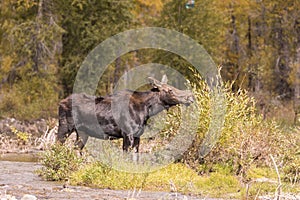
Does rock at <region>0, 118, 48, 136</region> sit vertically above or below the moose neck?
below

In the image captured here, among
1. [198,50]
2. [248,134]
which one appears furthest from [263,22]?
[248,134]

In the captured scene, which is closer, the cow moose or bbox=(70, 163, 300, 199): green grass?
bbox=(70, 163, 300, 199): green grass

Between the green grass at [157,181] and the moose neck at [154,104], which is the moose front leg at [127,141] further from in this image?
the green grass at [157,181]

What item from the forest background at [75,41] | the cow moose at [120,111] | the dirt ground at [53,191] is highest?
the forest background at [75,41]

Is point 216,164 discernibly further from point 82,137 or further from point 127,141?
point 82,137

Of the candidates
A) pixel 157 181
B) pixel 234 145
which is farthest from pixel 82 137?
pixel 234 145

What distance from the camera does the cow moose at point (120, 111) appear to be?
59.4 feet

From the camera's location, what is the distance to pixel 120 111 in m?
18.4

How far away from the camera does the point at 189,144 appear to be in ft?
57.8

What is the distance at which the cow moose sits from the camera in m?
18.1

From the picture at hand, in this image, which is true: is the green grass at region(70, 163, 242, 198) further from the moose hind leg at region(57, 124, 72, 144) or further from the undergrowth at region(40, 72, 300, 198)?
the moose hind leg at region(57, 124, 72, 144)

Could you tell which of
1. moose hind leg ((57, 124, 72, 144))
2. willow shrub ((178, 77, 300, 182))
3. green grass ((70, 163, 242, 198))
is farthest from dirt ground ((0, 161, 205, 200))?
willow shrub ((178, 77, 300, 182))

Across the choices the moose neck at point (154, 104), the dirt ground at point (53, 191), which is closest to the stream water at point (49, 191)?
the dirt ground at point (53, 191)

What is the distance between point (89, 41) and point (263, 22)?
17904 mm
